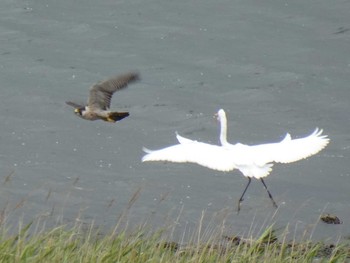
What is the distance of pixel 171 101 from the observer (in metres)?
20.9

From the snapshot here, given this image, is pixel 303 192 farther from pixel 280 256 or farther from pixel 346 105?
pixel 280 256

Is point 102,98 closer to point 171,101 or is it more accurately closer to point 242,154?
point 242,154

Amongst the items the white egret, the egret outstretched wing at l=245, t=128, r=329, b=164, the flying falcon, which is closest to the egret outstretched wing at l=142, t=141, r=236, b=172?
the white egret

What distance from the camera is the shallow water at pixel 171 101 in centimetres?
1727

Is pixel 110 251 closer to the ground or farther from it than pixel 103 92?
farther from it

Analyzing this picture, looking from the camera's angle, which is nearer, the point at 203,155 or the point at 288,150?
the point at 203,155

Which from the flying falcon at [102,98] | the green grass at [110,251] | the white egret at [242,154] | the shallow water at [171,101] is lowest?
the shallow water at [171,101]

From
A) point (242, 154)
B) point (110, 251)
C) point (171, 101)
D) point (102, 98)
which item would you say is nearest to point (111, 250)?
point (110, 251)

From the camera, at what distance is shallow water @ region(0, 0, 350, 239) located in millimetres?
17266

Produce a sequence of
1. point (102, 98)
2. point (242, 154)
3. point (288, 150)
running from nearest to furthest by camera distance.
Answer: point (242, 154) < point (288, 150) < point (102, 98)

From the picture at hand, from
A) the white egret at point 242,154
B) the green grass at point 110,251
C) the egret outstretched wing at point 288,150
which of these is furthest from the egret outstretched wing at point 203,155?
the green grass at point 110,251

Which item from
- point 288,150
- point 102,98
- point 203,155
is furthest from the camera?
point 102,98

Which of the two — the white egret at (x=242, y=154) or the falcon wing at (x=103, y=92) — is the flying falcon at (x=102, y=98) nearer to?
the falcon wing at (x=103, y=92)


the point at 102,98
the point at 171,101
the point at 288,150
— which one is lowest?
the point at 171,101
